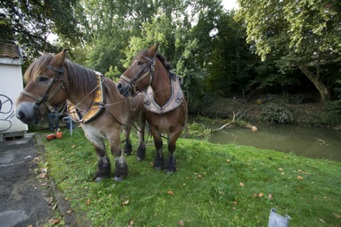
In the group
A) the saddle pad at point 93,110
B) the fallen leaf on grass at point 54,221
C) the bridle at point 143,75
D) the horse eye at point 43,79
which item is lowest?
the fallen leaf on grass at point 54,221

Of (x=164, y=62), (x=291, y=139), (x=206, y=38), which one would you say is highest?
(x=206, y=38)

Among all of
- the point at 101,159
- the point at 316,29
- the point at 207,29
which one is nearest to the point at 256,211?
the point at 101,159

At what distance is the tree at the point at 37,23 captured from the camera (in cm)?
807

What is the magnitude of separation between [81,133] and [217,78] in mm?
17776

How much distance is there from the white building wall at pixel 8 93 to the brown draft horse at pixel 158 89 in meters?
5.95

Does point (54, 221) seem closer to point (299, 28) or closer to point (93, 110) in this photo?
point (93, 110)

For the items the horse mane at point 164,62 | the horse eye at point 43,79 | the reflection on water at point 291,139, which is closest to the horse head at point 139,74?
the horse mane at point 164,62

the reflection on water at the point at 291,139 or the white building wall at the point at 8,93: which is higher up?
the white building wall at the point at 8,93

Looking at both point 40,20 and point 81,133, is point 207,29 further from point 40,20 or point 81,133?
point 81,133

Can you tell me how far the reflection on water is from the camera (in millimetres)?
8016

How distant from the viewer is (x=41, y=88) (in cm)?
201

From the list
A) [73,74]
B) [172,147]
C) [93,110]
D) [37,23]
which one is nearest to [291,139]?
[172,147]

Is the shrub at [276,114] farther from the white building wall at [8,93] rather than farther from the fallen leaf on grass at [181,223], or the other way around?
the white building wall at [8,93]

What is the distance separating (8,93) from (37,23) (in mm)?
4988
